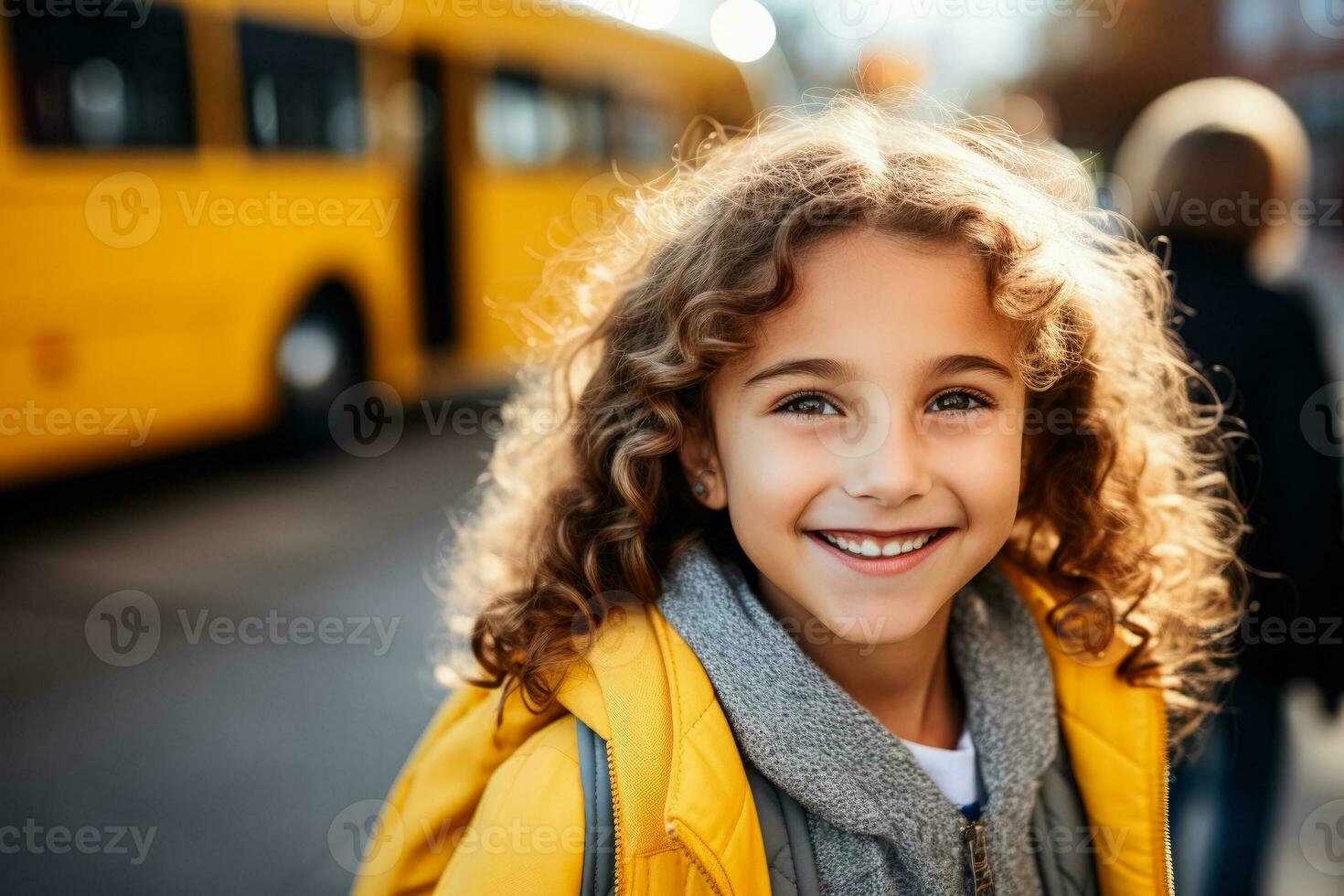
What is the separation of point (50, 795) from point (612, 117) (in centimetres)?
781

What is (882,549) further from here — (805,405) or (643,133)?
(643,133)

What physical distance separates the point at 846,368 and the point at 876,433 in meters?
0.10

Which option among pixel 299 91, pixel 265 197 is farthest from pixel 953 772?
pixel 299 91

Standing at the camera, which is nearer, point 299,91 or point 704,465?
point 704,465

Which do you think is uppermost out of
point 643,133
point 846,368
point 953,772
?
point 643,133

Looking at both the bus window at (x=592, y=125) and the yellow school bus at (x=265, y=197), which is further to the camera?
the bus window at (x=592, y=125)

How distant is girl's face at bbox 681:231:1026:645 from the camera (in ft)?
4.91

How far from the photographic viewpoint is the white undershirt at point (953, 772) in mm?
1658

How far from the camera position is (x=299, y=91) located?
21.9 ft

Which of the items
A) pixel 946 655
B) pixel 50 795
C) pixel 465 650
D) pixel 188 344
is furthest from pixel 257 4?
pixel 946 655

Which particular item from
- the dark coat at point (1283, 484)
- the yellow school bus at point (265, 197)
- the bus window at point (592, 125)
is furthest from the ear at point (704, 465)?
the bus window at point (592, 125)

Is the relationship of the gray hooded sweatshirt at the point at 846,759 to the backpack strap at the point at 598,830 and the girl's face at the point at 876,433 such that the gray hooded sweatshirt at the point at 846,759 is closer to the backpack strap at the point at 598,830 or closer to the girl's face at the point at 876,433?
the girl's face at the point at 876,433

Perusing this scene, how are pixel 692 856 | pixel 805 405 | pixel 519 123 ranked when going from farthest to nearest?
pixel 519 123 → pixel 805 405 → pixel 692 856

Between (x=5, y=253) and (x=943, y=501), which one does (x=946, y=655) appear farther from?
(x=5, y=253)
